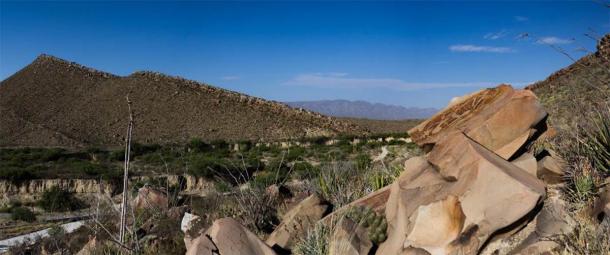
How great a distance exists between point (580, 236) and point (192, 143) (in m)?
37.0

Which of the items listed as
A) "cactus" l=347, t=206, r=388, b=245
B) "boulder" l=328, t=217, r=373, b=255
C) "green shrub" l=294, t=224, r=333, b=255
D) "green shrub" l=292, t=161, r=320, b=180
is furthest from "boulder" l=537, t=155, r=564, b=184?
"green shrub" l=292, t=161, r=320, b=180

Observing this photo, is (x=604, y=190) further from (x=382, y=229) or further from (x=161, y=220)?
(x=161, y=220)

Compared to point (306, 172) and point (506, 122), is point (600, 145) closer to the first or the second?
point (506, 122)

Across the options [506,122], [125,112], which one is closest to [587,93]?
[506,122]

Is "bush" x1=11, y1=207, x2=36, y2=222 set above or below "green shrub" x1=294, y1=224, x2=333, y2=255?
below

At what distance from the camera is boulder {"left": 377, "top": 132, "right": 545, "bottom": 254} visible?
18.7ft

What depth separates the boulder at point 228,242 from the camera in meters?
6.43

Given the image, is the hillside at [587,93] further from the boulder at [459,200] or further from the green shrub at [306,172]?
the green shrub at [306,172]

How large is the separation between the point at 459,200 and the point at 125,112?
158 feet

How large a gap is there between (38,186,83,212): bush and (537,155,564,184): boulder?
18.6m

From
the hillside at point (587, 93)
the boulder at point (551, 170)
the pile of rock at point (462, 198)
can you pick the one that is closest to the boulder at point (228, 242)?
the pile of rock at point (462, 198)

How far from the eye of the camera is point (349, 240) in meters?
6.38

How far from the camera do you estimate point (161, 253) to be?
25.4 ft

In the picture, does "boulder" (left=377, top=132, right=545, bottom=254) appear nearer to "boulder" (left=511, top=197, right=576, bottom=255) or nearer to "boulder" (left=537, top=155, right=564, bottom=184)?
"boulder" (left=511, top=197, right=576, bottom=255)
